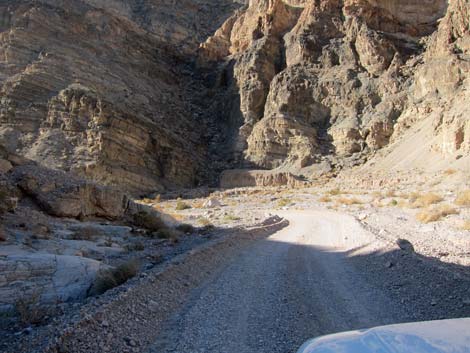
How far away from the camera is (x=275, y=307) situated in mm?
5465

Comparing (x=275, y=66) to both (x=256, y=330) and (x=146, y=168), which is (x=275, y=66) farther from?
(x=256, y=330)

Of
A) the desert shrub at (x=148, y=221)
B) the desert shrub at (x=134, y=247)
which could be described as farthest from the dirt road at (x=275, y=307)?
the desert shrub at (x=148, y=221)

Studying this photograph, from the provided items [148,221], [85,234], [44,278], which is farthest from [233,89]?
[44,278]

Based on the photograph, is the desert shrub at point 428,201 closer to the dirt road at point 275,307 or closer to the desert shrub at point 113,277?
the dirt road at point 275,307

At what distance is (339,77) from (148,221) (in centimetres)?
4848

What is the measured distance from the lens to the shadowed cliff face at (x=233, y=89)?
147 ft

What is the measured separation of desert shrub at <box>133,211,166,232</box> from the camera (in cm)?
1424

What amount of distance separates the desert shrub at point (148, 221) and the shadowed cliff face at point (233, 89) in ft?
92.3

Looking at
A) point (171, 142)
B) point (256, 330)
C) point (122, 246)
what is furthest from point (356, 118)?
point (256, 330)

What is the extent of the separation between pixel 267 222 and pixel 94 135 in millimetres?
33549

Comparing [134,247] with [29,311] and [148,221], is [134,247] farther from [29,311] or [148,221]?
[29,311]

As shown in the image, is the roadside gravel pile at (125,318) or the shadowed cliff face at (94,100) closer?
the roadside gravel pile at (125,318)

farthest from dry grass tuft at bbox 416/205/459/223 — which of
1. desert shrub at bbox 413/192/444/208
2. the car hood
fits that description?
the car hood

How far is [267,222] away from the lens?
57.8 ft
